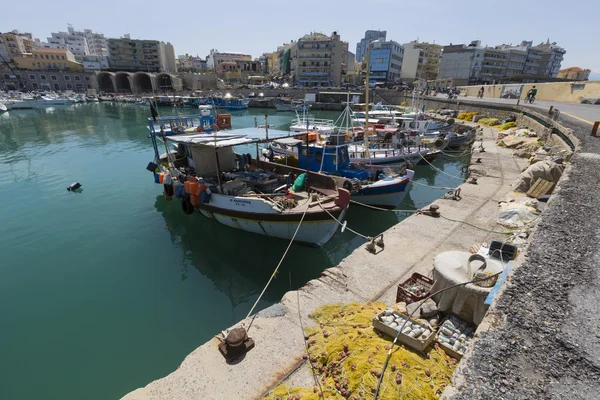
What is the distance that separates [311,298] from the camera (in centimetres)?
631

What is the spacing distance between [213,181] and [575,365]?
1240 centimetres

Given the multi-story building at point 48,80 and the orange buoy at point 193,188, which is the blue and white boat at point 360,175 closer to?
the orange buoy at point 193,188

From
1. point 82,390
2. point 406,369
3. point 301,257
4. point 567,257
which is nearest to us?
point 406,369

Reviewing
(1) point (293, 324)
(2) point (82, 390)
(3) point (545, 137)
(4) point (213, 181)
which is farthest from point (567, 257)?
(3) point (545, 137)

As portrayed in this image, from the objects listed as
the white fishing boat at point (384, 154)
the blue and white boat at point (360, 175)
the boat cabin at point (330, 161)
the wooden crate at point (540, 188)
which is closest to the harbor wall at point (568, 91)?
the white fishing boat at point (384, 154)

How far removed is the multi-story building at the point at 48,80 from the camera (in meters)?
83.8

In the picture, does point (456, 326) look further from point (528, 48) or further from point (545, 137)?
point (528, 48)

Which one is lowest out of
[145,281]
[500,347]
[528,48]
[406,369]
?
[145,281]

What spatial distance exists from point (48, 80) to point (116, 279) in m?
112

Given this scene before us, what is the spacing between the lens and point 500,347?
313 centimetres

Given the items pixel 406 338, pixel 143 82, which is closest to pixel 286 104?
pixel 143 82

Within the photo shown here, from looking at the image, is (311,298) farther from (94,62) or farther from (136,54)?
(94,62)

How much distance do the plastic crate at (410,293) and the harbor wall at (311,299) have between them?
0.39 m

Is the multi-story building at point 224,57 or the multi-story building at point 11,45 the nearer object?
the multi-story building at point 11,45
